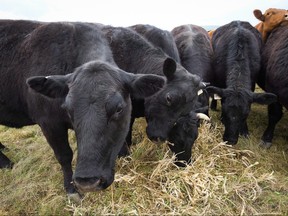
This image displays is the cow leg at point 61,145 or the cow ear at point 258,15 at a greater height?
the cow ear at point 258,15

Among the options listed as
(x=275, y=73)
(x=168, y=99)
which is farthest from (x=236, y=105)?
(x=168, y=99)

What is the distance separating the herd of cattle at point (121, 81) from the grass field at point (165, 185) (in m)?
0.28

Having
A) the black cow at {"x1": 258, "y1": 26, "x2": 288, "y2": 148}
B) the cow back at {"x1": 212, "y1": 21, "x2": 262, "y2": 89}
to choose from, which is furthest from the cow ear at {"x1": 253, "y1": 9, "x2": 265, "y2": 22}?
the black cow at {"x1": 258, "y1": 26, "x2": 288, "y2": 148}

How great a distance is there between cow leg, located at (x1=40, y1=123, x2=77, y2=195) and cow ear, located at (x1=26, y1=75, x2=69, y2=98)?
75cm

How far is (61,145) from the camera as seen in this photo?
4238mm

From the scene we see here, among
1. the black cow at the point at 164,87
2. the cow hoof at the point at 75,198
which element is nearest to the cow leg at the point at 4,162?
the cow hoof at the point at 75,198

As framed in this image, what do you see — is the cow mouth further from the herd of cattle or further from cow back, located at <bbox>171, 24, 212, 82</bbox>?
cow back, located at <bbox>171, 24, 212, 82</bbox>

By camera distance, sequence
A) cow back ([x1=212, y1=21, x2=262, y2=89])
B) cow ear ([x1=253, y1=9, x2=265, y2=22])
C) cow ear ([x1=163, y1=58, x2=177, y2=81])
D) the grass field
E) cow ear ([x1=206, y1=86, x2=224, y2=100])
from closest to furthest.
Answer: the grass field, cow ear ([x1=163, y1=58, x2=177, y2=81]), cow ear ([x1=206, y1=86, x2=224, y2=100]), cow back ([x1=212, y1=21, x2=262, y2=89]), cow ear ([x1=253, y1=9, x2=265, y2=22])

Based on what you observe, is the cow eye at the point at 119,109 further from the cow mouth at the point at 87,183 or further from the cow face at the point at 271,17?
the cow face at the point at 271,17

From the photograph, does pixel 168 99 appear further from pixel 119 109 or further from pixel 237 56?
pixel 237 56

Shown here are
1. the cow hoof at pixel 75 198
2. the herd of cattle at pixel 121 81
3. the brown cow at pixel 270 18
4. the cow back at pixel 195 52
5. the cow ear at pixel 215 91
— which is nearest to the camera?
the herd of cattle at pixel 121 81

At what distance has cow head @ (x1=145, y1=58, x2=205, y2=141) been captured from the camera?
179 inches

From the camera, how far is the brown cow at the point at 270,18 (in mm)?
7236

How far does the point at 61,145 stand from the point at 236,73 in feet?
11.5
